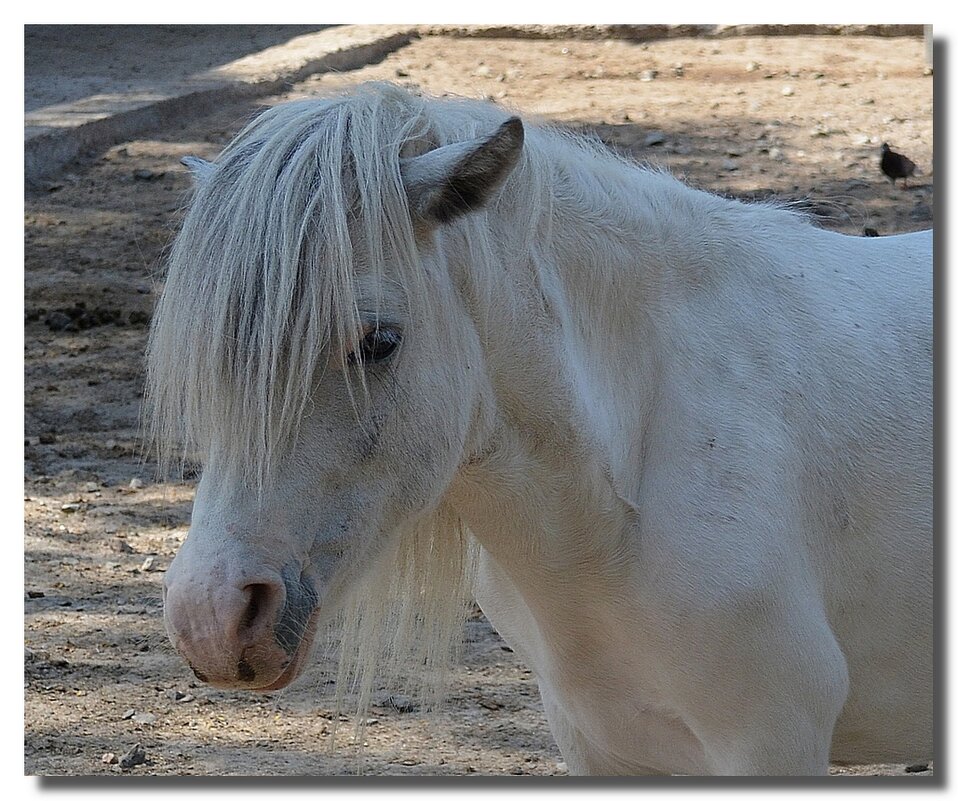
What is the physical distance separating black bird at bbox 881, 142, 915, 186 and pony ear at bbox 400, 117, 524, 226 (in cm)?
220

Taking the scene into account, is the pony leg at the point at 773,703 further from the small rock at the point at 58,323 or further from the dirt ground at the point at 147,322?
the small rock at the point at 58,323

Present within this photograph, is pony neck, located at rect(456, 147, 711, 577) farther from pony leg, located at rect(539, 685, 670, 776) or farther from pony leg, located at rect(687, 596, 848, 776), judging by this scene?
pony leg, located at rect(539, 685, 670, 776)

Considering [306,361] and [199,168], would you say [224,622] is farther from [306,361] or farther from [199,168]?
[199,168]

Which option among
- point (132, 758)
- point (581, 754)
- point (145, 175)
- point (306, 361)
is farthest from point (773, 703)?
point (145, 175)

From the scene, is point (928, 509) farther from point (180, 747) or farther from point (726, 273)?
point (180, 747)

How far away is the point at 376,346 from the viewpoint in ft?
3.30

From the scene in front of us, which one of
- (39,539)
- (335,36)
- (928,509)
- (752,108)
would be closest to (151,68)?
(335,36)

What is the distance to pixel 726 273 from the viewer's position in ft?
4.28

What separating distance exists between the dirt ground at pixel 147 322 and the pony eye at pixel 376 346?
37 centimetres

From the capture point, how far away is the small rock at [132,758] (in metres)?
1.79

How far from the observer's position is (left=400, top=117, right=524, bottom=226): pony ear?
0.99 m

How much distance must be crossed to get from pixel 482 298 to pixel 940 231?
776 millimetres

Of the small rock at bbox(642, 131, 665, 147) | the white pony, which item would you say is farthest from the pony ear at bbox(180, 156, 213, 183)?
the small rock at bbox(642, 131, 665, 147)

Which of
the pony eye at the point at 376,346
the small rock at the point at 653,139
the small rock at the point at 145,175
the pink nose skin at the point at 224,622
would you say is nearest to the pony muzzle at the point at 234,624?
the pink nose skin at the point at 224,622
